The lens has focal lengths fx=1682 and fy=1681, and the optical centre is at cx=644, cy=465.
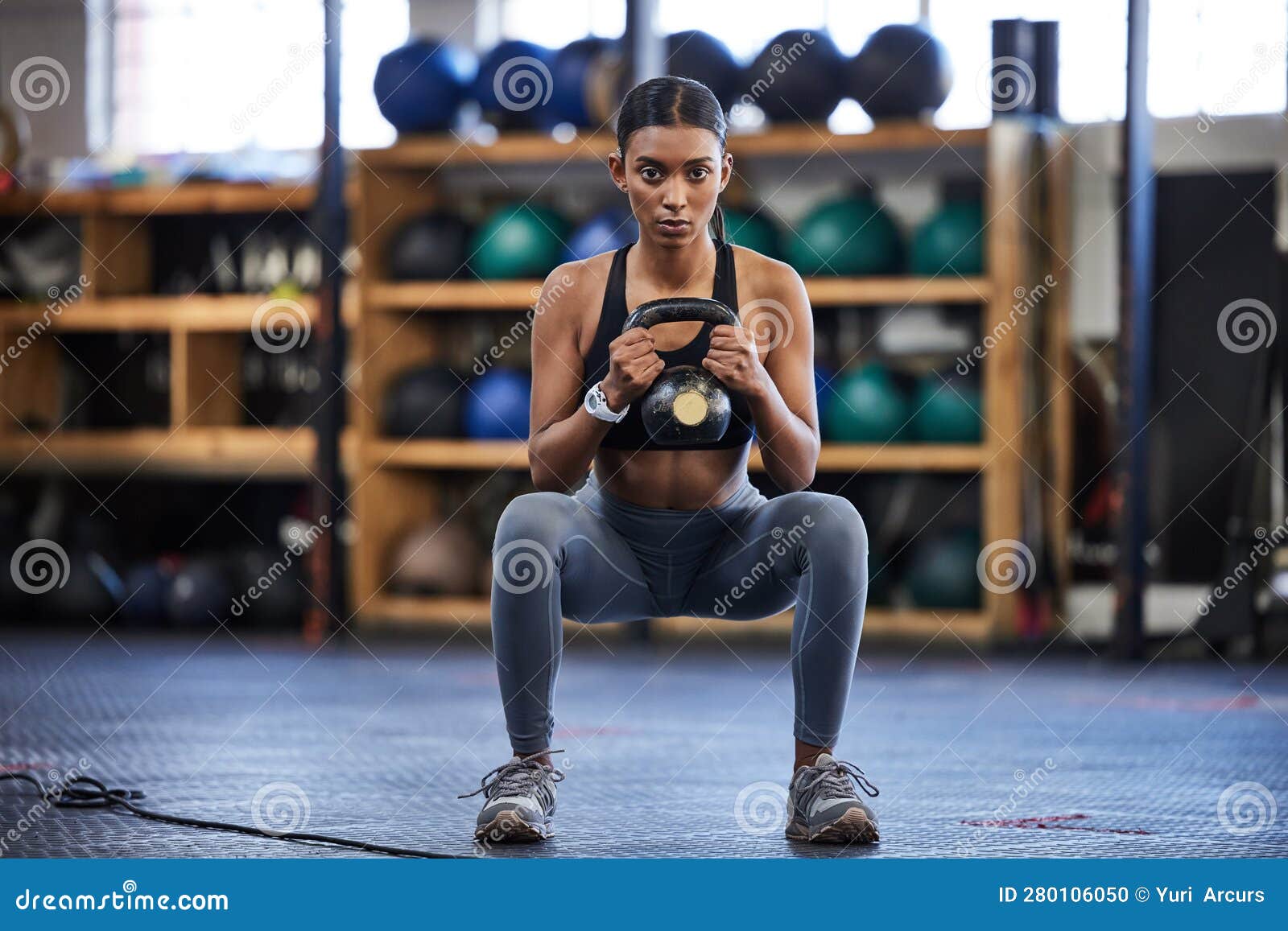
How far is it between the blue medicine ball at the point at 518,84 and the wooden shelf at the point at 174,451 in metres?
1.37

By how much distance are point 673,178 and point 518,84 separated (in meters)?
3.76

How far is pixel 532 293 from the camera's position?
5727mm

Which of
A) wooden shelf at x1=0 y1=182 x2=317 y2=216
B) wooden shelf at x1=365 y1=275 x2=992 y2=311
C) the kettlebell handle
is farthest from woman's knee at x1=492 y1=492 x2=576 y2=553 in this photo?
wooden shelf at x1=0 y1=182 x2=317 y2=216

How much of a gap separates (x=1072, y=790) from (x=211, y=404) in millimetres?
4534

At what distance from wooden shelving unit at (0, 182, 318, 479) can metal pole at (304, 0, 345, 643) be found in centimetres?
32

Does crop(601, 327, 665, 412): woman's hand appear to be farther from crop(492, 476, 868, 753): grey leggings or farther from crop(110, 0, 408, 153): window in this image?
crop(110, 0, 408, 153): window

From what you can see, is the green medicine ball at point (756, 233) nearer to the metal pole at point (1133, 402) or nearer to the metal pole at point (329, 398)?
the metal pole at point (1133, 402)

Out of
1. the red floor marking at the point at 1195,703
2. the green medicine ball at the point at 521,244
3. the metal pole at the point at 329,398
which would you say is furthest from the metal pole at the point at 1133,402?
the metal pole at the point at 329,398

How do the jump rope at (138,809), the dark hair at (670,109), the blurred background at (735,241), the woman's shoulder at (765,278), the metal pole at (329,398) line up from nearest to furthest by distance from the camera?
the jump rope at (138,809), the dark hair at (670,109), the woman's shoulder at (765,278), the blurred background at (735,241), the metal pole at (329,398)

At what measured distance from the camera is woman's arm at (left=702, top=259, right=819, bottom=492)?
2.13 metres

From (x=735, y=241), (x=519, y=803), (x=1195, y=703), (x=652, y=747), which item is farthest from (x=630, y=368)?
(x=735, y=241)

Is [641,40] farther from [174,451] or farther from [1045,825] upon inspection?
[1045,825]

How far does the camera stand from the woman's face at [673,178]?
7.19 feet

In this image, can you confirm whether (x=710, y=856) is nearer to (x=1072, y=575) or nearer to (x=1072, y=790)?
(x=1072, y=790)
